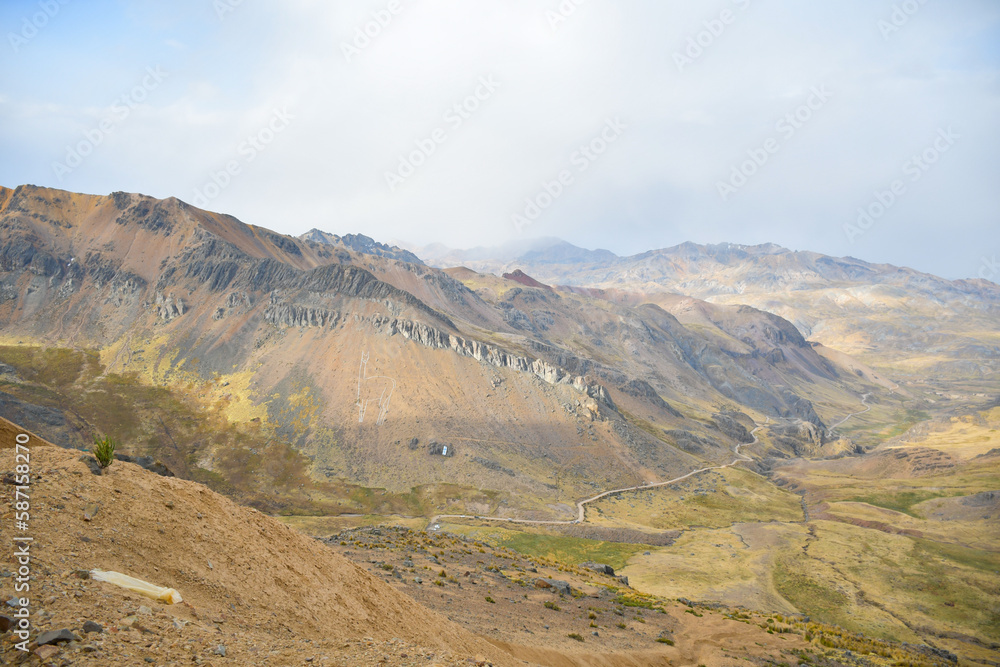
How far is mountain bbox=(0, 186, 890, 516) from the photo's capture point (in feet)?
288

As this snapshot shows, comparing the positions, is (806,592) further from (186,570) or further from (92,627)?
(92,627)

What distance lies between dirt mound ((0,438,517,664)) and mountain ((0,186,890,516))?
6626 cm

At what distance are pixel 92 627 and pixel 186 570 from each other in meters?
4.44

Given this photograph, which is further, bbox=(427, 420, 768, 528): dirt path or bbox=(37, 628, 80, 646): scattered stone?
bbox=(427, 420, 768, 528): dirt path

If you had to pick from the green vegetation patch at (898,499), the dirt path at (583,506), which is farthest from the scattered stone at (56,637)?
the green vegetation patch at (898,499)

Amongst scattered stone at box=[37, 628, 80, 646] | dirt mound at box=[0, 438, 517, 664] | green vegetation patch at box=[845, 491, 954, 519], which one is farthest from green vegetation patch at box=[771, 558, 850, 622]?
scattered stone at box=[37, 628, 80, 646]

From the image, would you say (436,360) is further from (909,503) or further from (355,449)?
(909,503)

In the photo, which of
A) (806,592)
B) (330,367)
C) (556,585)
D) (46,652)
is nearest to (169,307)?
(330,367)

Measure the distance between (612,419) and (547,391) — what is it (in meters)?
16.4

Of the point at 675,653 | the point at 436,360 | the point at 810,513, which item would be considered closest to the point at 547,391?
the point at 436,360

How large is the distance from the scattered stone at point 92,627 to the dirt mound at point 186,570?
4.2 inches

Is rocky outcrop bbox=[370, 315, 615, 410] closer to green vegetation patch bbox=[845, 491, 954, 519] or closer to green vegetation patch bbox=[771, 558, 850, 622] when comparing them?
green vegetation patch bbox=[845, 491, 954, 519]

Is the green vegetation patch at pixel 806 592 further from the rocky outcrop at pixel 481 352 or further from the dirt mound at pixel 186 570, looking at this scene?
the rocky outcrop at pixel 481 352

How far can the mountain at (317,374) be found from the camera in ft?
288
